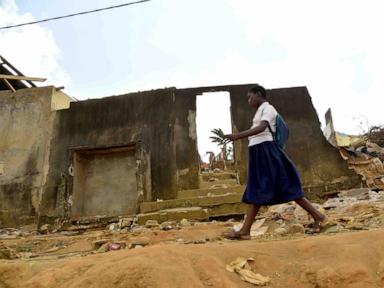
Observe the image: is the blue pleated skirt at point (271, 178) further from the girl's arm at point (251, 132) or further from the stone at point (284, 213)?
the stone at point (284, 213)

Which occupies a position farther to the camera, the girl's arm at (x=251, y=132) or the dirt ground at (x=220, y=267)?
the girl's arm at (x=251, y=132)

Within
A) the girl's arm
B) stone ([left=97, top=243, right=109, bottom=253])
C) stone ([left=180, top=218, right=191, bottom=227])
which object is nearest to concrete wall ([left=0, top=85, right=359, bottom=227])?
stone ([left=180, top=218, right=191, bottom=227])

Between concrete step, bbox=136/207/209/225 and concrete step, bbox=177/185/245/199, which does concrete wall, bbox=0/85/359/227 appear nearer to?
concrete step, bbox=177/185/245/199

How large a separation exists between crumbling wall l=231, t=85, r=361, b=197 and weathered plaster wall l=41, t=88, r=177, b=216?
159cm

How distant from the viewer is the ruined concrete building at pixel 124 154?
940 cm

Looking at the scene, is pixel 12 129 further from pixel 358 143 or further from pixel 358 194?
pixel 358 143

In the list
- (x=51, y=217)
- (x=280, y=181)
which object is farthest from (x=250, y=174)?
(x=51, y=217)

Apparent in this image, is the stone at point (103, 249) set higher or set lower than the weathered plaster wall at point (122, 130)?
lower

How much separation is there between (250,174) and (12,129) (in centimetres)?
871

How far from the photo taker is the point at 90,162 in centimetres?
1031

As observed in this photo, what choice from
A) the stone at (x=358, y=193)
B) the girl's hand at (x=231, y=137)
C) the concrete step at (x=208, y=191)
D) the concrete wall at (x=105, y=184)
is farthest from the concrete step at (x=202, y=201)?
the girl's hand at (x=231, y=137)

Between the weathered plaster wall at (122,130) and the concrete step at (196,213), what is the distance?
6.04ft

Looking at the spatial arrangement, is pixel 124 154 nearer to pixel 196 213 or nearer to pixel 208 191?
pixel 208 191

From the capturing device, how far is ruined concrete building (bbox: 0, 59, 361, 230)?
30.8 feet
